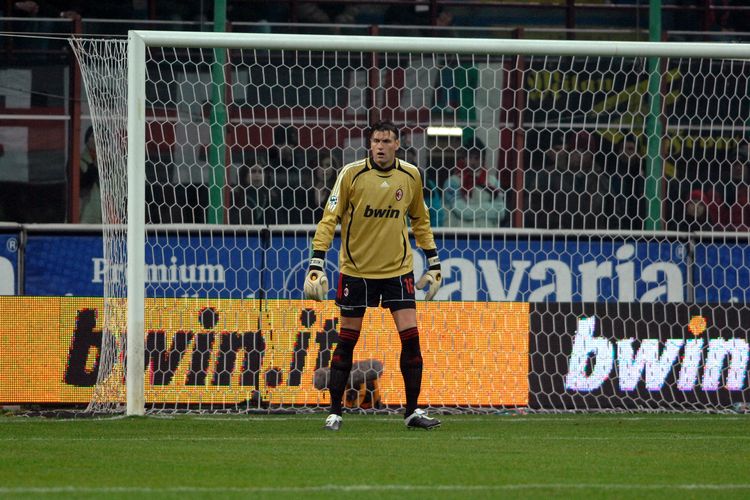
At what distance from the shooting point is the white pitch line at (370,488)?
213 inches

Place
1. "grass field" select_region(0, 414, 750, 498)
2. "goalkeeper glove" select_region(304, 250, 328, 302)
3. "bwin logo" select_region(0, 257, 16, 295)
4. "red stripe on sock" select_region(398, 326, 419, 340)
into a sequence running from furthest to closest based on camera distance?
"bwin logo" select_region(0, 257, 16, 295) < "red stripe on sock" select_region(398, 326, 419, 340) < "goalkeeper glove" select_region(304, 250, 328, 302) < "grass field" select_region(0, 414, 750, 498)

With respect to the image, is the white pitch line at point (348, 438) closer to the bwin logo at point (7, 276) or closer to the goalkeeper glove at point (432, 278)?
the goalkeeper glove at point (432, 278)

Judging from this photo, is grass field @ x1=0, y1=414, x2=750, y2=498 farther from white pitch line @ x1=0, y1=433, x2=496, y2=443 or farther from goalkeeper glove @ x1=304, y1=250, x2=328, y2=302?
goalkeeper glove @ x1=304, y1=250, x2=328, y2=302

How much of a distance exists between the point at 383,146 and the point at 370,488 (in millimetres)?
3194

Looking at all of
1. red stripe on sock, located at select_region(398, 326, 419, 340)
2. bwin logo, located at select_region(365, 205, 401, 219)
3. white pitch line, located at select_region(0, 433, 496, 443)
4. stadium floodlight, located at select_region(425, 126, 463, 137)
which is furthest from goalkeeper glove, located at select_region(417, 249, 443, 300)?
stadium floodlight, located at select_region(425, 126, 463, 137)

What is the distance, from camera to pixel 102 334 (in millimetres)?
10016

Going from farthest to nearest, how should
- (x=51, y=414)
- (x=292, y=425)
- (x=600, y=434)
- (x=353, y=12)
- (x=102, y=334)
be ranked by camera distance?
(x=353, y=12) → (x=102, y=334) → (x=51, y=414) → (x=292, y=425) → (x=600, y=434)

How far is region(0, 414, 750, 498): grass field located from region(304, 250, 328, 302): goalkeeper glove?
872 millimetres

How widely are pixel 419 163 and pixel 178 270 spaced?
277cm

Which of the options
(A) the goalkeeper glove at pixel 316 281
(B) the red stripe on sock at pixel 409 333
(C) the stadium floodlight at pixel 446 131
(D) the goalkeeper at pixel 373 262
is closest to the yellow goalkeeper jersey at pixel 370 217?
(D) the goalkeeper at pixel 373 262

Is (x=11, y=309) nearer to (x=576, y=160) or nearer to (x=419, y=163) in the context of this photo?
(x=419, y=163)

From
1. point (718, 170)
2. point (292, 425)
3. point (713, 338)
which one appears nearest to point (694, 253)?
point (718, 170)

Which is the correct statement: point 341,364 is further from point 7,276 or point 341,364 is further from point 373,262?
point 7,276

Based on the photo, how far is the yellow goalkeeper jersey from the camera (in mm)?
8375
